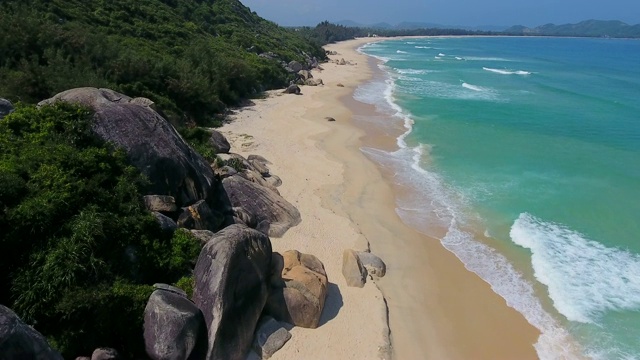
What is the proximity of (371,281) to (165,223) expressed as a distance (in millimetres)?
7096

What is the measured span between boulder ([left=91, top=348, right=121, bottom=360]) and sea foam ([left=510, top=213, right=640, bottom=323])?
530 inches

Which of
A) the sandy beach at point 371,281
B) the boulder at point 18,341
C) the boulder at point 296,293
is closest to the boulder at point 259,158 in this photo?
the sandy beach at point 371,281

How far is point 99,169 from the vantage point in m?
12.9

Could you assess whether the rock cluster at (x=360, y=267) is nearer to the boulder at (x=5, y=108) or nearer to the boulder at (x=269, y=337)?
the boulder at (x=269, y=337)

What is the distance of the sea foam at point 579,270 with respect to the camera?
15.0 metres

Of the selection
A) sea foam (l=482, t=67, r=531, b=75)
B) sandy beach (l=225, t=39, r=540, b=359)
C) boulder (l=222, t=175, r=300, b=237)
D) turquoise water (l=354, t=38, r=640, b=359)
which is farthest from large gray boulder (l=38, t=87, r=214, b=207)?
sea foam (l=482, t=67, r=531, b=75)

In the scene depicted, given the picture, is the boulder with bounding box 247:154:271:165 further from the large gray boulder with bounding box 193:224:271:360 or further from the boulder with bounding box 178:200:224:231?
the large gray boulder with bounding box 193:224:271:360

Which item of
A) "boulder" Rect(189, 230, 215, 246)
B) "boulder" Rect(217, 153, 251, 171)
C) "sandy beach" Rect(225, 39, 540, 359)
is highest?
"boulder" Rect(189, 230, 215, 246)

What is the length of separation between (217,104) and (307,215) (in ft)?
56.0

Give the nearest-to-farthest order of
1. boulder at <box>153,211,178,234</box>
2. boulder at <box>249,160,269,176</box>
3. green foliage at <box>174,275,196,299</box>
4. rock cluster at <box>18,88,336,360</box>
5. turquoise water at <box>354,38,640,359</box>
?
rock cluster at <box>18,88,336,360</box>, green foliage at <box>174,275,196,299</box>, boulder at <box>153,211,178,234</box>, turquoise water at <box>354,38,640,359</box>, boulder at <box>249,160,269,176</box>

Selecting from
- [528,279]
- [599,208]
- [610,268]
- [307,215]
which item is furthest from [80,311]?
[599,208]

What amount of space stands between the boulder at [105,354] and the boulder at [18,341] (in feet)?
4.12

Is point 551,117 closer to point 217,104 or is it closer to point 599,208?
point 599,208

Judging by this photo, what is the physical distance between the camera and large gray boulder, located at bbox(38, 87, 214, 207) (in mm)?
14242
